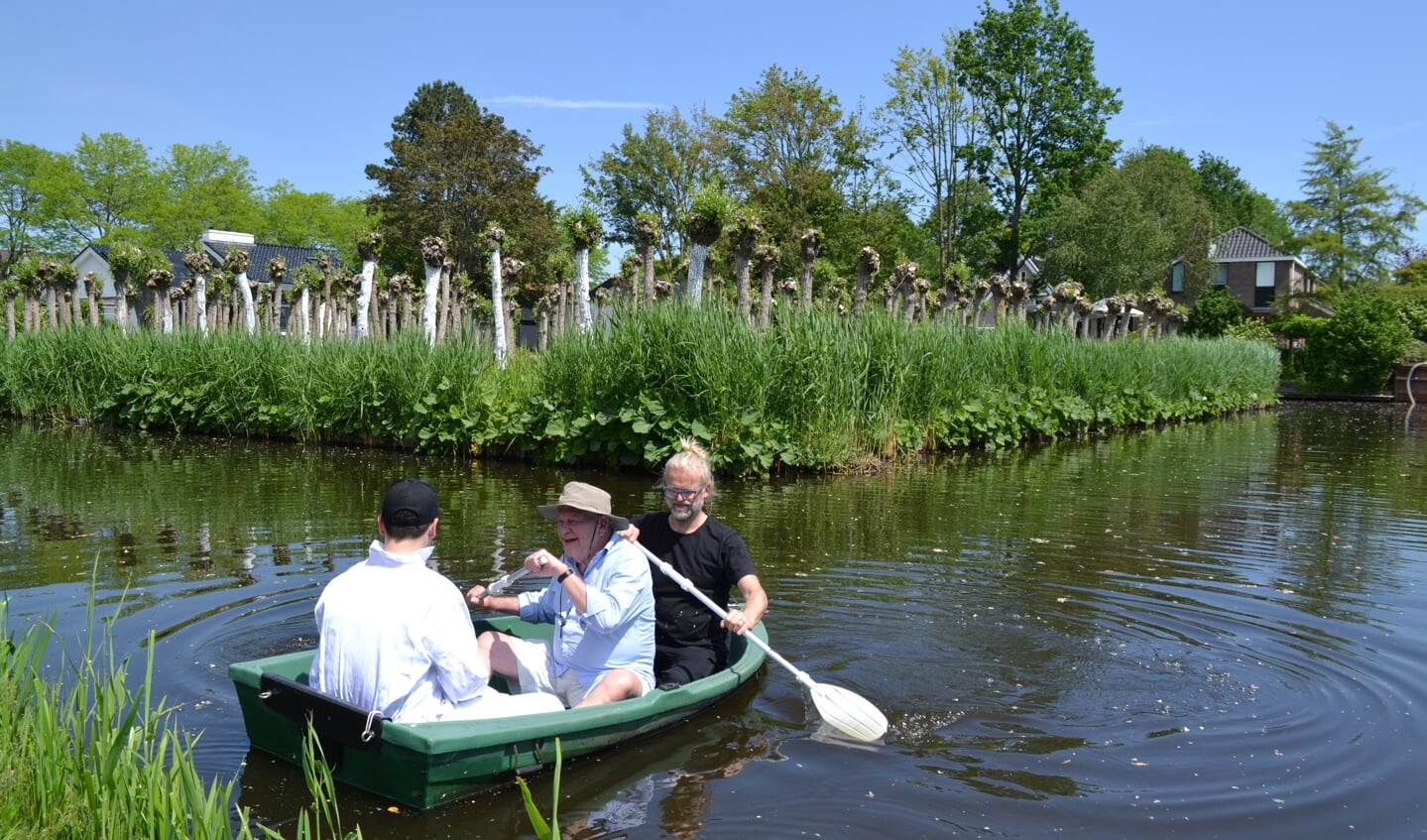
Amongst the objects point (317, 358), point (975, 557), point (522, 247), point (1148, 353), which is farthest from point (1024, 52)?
point (975, 557)

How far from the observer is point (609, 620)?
5.11 m

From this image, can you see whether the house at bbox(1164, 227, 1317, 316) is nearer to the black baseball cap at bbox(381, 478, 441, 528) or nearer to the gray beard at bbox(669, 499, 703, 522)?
the gray beard at bbox(669, 499, 703, 522)

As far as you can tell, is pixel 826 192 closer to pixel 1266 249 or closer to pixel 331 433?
pixel 331 433

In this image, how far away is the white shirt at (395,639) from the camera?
428 centimetres

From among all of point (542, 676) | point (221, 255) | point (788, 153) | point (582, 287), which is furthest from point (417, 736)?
point (221, 255)

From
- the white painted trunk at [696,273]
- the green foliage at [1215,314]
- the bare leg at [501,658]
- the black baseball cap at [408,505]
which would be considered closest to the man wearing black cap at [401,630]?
the black baseball cap at [408,505]

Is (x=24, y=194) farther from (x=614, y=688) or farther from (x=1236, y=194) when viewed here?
(x=1236, y=194)

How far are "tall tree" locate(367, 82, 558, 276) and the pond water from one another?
30.8 meters

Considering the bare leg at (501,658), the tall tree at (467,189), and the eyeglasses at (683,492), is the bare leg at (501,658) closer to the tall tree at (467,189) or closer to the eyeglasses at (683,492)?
the eyeglasses at (683,492)

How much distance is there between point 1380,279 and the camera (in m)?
58.5

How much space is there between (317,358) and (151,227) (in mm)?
53298

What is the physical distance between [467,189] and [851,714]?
42.1 meters

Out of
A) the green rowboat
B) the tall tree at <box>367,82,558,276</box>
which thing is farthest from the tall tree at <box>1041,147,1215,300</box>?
the green rowboat

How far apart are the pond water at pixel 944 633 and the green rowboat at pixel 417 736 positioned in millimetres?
128
